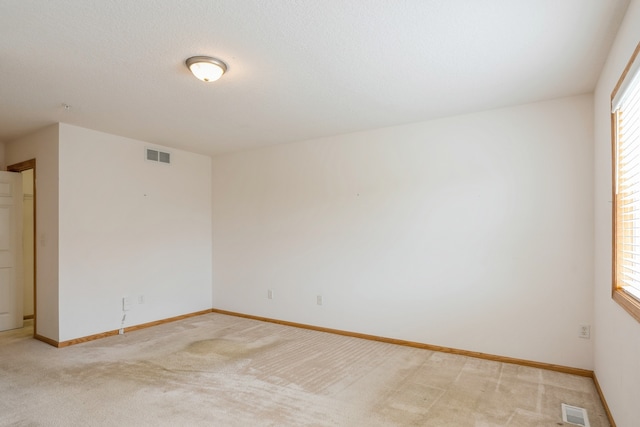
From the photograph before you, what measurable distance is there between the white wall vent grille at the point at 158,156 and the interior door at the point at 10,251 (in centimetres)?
166

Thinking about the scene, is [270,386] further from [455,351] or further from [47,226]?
[47,226]

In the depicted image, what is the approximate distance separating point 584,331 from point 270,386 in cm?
269

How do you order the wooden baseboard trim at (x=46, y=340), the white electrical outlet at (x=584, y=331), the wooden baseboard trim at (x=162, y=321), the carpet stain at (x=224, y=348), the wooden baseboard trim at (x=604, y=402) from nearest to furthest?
the wooden baseboard trim at (x=604, y=402) < the white electrical outlet at (x=584, y=331) < the carpet stain at (x=224, y=348) < the wooden baseboard trim at (x=46, y=340) < the wooden baseboard trim at (x=162, y=321)

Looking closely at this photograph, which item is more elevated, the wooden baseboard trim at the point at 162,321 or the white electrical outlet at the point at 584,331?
the white electrical outlet at the point at 584,331

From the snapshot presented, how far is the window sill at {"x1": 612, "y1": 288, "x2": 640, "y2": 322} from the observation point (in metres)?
1.77

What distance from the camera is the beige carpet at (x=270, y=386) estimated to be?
2404mm

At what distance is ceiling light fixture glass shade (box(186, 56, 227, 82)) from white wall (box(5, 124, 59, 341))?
2.48 metres

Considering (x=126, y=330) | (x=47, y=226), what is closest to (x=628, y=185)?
(x=126, y=330)

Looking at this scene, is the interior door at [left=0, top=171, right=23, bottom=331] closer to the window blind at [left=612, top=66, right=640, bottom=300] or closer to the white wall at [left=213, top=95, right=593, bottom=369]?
the white wall at [left=213, top=95, right=593, bottom=369]

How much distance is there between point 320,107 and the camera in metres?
3.47

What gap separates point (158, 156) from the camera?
4938mm

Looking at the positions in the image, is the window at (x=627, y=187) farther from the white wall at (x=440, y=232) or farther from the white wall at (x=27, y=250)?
the white wall at (x=27, y=250)

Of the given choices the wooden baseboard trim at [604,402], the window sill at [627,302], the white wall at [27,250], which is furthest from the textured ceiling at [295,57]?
the wooden baseboard trim at [604,402]

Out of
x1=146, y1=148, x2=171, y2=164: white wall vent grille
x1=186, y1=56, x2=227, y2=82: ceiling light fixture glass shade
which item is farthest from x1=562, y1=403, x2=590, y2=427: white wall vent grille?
x1=146, y1=148, x2=171, y2=164: white wall vent grille
